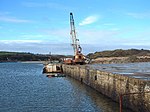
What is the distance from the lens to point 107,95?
33.5 metres

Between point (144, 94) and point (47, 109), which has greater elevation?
point (144, 94)

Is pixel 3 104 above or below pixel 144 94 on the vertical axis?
below

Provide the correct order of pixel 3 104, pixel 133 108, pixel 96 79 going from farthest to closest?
pixel 96 79 → pixel 3 104 → pixel 133 108

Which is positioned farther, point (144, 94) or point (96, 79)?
point (96, 79)

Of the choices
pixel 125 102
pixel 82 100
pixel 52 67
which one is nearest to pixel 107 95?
pixel 82 100

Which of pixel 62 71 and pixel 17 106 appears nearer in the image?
pixel 17 106

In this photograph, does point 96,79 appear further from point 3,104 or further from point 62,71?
point 62,71

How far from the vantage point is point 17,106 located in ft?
93.8

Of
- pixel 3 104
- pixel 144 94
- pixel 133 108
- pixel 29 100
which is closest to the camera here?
pixel 144 94

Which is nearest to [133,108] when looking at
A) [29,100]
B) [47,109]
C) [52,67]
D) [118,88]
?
[118,88]

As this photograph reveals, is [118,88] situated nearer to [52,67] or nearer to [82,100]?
[82,100]

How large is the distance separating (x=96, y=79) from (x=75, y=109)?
45.4 ft

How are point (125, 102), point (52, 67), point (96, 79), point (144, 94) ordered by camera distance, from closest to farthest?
point (144, 94)
point (125, 102)
point (96, 79)
point (52, 67)

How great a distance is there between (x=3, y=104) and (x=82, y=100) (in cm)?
813
